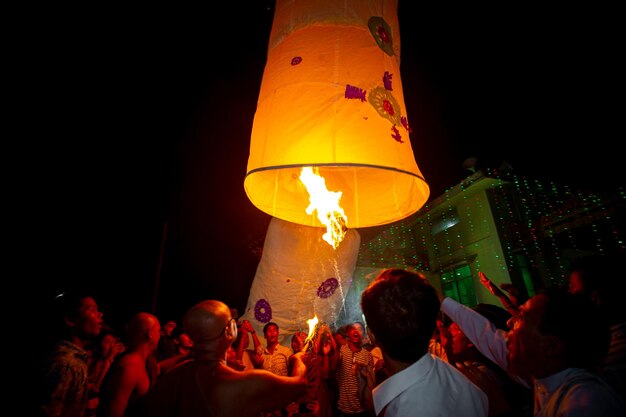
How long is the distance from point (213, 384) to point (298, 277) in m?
2.61

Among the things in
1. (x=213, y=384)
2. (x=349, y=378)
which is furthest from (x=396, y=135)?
(x=349, y=378)

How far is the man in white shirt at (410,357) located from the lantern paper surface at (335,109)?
0.93 meters

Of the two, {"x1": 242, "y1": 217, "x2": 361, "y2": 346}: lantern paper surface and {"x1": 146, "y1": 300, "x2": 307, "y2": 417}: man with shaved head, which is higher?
{"x1": 242, "y1": 217, "x2": 361, "y2": 346}: lantern paper surface

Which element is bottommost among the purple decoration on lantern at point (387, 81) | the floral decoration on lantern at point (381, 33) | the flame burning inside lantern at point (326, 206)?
the flame burning inside lantern at point (326, 206)

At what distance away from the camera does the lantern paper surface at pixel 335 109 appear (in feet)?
7.64

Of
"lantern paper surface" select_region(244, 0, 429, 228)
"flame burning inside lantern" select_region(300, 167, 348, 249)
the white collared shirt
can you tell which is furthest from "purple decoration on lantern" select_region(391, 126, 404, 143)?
the white collared shirt

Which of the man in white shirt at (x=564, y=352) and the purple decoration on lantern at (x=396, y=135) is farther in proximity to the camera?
the purple decoration on lantern at (x=396, y=135)

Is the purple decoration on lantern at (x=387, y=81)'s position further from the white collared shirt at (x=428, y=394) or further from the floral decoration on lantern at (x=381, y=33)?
the white collared shirt at (x=428, y=394)

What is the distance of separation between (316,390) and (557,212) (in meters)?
11.0

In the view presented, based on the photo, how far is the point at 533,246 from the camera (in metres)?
12.6

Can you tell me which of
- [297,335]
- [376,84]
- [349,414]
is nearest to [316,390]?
[349,414]

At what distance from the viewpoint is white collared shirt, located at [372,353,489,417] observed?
4.89ft

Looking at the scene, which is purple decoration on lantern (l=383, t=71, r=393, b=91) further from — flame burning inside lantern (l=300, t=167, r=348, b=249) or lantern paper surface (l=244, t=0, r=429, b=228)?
flame burning inside lantern (l=300, t=167, r=348, b=249)

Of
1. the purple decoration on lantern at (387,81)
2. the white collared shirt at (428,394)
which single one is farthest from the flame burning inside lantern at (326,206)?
the white collared shirt at (428,394)
